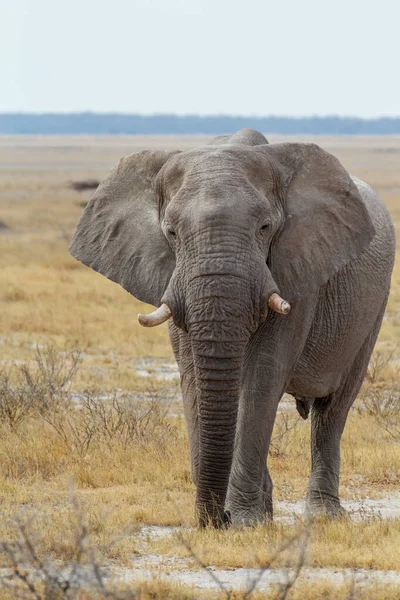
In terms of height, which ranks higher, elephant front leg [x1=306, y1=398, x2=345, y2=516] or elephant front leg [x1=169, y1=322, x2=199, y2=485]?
elephant front leg [x1=169, y1=322, x2=199, y2=485]

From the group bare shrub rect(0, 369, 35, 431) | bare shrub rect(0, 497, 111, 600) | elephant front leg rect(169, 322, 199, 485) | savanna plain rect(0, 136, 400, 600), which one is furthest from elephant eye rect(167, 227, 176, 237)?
bare shrub rect(0, 369, 35, 431)

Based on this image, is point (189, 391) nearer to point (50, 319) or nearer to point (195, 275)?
point (195, 275)

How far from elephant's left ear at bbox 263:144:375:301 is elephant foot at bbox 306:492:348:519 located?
1.66 m

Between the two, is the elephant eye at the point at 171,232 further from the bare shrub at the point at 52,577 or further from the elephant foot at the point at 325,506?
the elephant foot at the point at 325,506

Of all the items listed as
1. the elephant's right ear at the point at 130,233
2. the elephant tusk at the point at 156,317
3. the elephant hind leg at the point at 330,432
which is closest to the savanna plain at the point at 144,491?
the elephant hind leg at the point at 330,432

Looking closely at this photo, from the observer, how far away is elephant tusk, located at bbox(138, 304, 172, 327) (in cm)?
569

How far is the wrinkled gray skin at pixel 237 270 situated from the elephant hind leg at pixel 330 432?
202mm

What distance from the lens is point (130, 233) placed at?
6.62 metres

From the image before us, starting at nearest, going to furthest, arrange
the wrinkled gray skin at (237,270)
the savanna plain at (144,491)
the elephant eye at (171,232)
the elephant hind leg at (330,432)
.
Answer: the savanna plain at (144,491) < the wrinkled gray skin at (237,270) < the elephant eye at (171,232) < the elephant hind leg at (330,432)

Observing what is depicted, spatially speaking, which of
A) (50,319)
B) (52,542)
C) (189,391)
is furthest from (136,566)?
(50,319)

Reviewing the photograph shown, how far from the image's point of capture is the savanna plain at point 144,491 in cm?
538

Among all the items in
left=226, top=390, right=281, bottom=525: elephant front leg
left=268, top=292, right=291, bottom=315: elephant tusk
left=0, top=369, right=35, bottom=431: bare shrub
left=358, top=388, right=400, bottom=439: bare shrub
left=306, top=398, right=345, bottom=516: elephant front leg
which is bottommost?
left=358, top=388, right=400, bottom=439: bare shrub

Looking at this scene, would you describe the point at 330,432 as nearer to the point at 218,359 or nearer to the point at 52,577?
the point at 218,359

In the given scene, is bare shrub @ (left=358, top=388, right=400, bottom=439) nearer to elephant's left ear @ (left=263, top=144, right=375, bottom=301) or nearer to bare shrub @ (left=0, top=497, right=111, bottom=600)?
elephant's left ear @ (left=263, top=144, right=375, bottom=301)
